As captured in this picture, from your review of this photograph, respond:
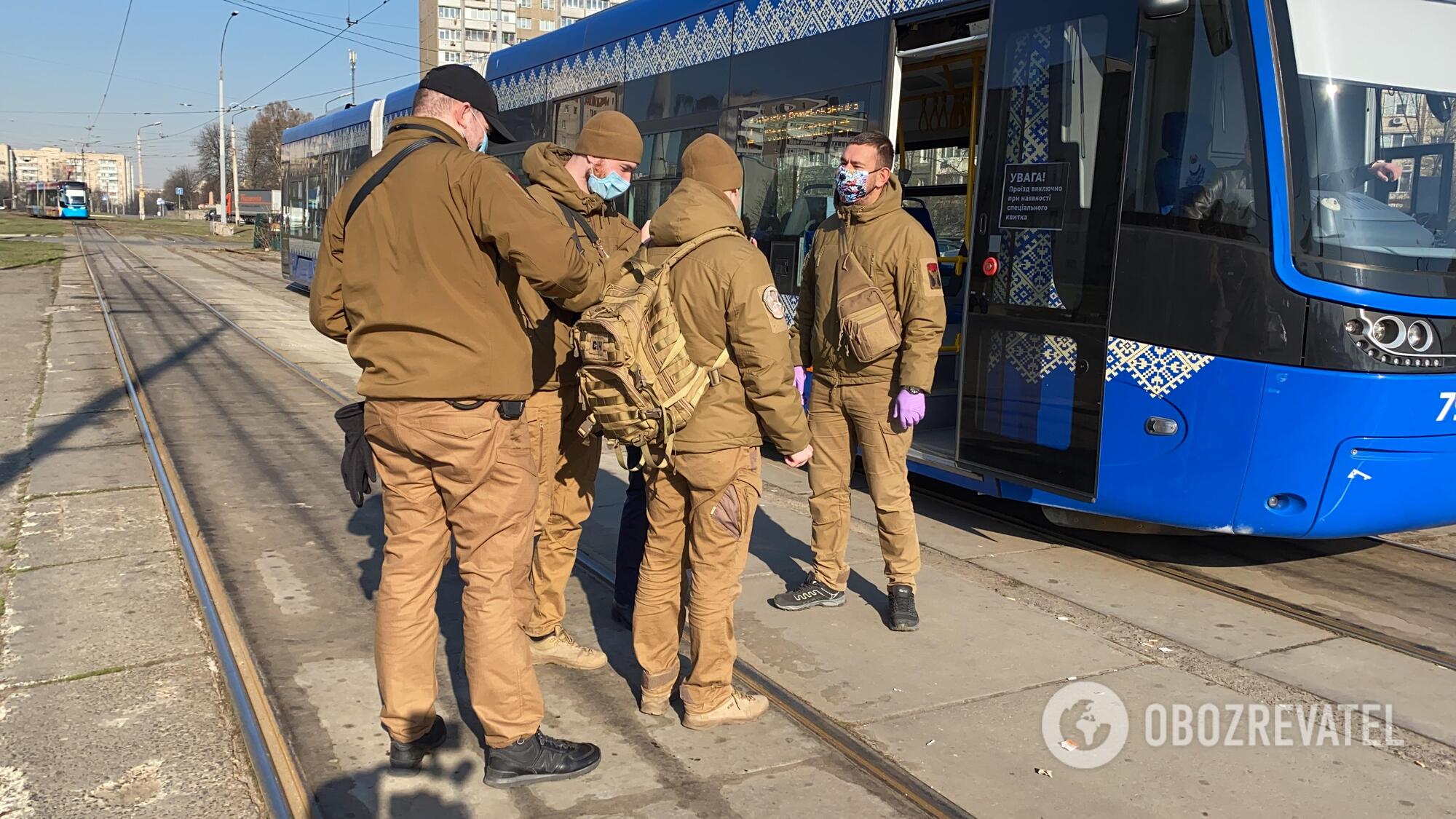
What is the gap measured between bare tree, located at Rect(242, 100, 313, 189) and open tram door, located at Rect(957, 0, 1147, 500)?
85.2 m

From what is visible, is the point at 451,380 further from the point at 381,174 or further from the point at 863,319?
the point at 863,319

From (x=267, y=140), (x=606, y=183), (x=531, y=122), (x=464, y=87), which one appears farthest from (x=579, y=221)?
(x=267, y=140)

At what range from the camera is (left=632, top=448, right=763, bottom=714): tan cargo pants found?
359 centimetres

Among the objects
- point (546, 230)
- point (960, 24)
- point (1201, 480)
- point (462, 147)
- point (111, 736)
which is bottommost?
point (111, 736)

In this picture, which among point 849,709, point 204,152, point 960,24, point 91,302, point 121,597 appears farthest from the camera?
point 204,152

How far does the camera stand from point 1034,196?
5750 millimetres

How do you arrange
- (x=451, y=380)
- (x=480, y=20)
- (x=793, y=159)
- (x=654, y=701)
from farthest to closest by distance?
1. (x=480, y=20)
2. (x=793, y=159)
3. (x=654, y=701)
4. (x=451, y=380)

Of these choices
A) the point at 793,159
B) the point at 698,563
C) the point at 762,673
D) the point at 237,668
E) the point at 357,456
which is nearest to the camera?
the point at 357,456

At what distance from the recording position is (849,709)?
155 inches

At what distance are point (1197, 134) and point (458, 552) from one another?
3.80 m

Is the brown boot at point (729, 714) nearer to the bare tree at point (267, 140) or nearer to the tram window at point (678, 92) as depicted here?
the tram window at point (678, 92)

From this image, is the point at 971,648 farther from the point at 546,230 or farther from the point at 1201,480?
the point at 546,230

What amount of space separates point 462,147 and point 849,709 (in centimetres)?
228

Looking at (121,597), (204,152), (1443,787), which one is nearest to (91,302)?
(121,597)
